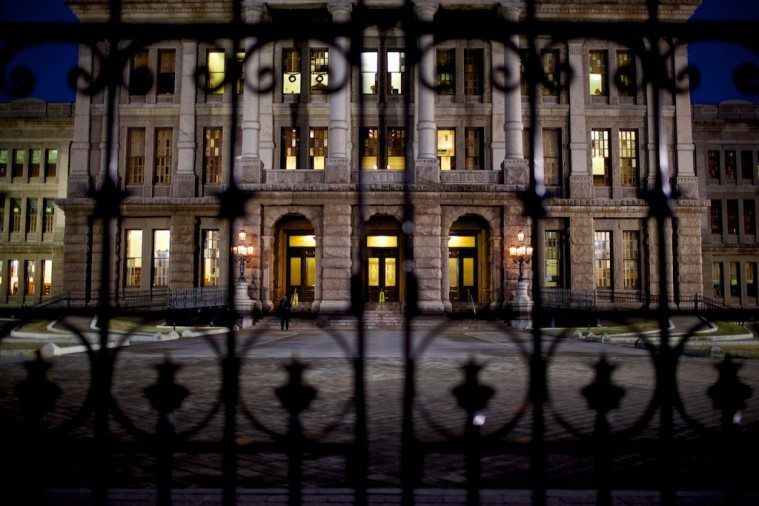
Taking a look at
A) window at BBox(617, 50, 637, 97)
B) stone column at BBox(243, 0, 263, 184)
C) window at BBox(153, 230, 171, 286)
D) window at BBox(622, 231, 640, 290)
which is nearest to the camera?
window at BBox(617, 50, 637, 97)

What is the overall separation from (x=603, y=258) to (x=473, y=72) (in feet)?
42.8

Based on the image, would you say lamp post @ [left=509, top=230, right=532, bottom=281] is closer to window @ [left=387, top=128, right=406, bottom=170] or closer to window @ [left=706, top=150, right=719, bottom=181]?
window @ [left=387, top=128, right=406, bottom=170]

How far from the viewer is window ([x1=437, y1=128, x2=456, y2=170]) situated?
33.9 m

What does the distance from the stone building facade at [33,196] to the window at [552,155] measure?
111 ft

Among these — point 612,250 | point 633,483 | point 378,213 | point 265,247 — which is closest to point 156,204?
point 265,247

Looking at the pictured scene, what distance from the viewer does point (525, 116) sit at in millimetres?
34156

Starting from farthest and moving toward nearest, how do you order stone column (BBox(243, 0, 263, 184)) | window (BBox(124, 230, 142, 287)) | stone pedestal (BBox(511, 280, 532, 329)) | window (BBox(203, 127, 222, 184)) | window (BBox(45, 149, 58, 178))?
window (BBox(45, 149, 58, 178))
window (BBox(203, 127, 222, 184))
window (BBox(124, 230, 142, 287))
stone column (BBox(243, 0, 263, 184))
stone pedestal (BBox(511, 280, 532, 329))

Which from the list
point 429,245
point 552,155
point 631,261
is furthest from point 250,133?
point 631,261

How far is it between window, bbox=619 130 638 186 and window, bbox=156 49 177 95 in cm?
2633

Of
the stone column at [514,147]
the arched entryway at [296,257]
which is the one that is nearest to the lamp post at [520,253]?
the stone column at [514,147]

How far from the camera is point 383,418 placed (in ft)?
21.2

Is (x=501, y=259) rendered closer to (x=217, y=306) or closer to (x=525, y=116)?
(x=525, y=116)

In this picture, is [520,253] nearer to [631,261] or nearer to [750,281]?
[631,261]

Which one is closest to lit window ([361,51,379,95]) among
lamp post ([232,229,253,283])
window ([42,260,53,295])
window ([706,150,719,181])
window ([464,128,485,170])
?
window ([464,128,485,170])
